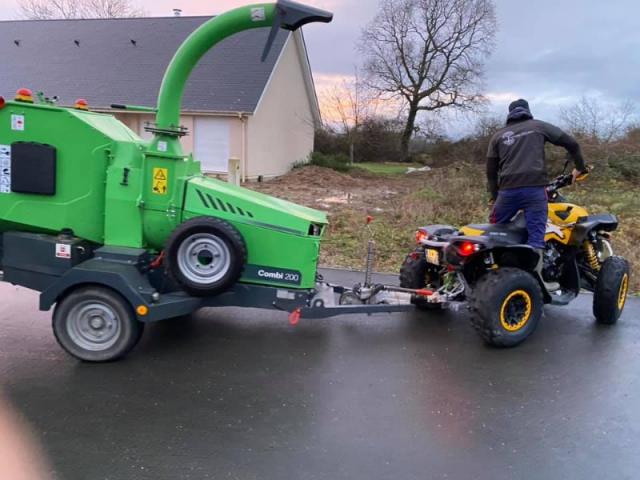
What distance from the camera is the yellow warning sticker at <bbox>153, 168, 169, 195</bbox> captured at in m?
4.82

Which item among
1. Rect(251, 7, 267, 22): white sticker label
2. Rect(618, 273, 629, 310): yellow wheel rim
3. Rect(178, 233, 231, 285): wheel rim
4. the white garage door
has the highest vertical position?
Result: the white garage door

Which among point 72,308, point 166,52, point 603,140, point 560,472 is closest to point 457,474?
point 560,472

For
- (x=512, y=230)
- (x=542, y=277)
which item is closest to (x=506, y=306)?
(x=512, y=230)

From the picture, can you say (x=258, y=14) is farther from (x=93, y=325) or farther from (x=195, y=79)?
(x=195, y=79)

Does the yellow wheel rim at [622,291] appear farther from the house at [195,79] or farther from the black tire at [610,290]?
the house at [195,79]

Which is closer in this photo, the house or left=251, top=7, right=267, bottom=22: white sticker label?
left=251, top=7, right=267, bottom=22: white sticker label

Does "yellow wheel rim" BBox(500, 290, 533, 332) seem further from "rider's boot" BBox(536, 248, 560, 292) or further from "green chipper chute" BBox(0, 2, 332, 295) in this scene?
"green chipper chute" BBox(0, 2, 332, 295)

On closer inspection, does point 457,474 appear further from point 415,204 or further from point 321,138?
point 321,138

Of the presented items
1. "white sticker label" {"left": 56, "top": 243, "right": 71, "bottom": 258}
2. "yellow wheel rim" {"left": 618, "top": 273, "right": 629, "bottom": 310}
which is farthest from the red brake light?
"white sticker label" {"left": 56, "top": 243, "right": 71, "bottom": 258}

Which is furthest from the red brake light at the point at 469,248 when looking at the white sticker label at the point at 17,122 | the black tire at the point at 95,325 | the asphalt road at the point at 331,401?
the white sticker label at the point at 17,122

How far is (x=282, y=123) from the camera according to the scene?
82.5 ft

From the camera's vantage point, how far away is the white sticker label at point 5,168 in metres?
4.78

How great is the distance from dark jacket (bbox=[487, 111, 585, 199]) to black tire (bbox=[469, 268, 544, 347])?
0.88 meters

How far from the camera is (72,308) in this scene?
4.61 m
